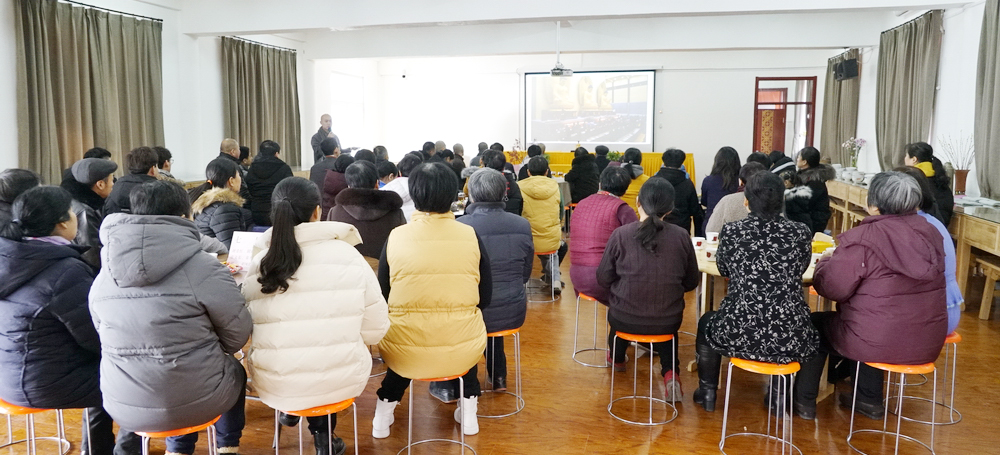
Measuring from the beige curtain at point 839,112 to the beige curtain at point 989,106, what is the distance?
153 inches

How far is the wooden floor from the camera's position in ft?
9.42

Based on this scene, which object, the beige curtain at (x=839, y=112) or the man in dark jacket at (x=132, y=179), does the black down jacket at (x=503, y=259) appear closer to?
the man in dark jacket at (x=132, y=179)

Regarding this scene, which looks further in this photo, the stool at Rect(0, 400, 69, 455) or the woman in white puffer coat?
the stool at Rect(0, 400, 69, 455)

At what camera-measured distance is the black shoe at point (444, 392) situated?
3.34m

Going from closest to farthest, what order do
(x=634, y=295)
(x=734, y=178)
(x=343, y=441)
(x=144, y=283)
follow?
(x=144, y=283) < (x=343, y=441) < (x=634, y=295) < (x=734, y=178)

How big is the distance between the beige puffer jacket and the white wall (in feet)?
31.9

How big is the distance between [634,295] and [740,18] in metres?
7.51

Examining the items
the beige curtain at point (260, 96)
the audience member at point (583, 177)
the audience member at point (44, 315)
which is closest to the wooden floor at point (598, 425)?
the audience member at point (44, 315)

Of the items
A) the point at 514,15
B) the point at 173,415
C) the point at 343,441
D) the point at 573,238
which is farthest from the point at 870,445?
the point at 514,15

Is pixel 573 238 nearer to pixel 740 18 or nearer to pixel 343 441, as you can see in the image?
pixel 343 441

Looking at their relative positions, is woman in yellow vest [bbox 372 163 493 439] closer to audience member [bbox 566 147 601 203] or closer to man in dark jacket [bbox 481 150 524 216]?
man in dark jacket [bbox 481 150 524 216]

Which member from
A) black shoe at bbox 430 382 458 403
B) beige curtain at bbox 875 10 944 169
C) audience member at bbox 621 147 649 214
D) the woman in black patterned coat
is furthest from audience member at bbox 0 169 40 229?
beige curtain at bbox 875 10 944 169

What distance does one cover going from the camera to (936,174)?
4809 millimetres

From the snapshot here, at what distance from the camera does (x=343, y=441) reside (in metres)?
2.84
